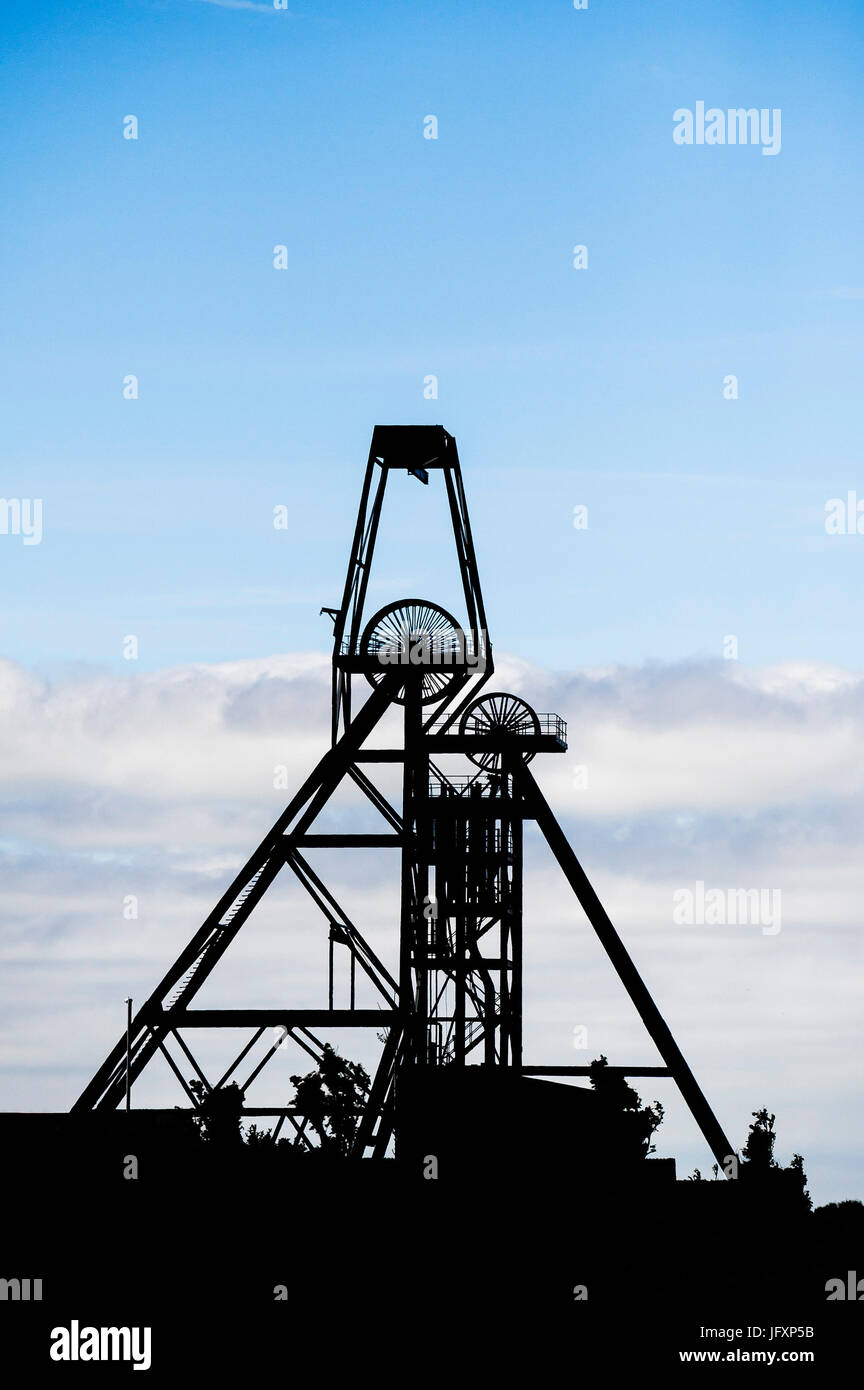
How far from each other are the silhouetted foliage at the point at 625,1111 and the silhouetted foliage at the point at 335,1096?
787 cm

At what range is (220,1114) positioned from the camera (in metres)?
66.1

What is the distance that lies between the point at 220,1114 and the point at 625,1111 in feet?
62.6

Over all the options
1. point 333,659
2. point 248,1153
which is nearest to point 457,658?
point 333,659

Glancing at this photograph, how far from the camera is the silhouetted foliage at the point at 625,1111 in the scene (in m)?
65.0

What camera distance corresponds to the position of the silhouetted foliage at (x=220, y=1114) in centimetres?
6575

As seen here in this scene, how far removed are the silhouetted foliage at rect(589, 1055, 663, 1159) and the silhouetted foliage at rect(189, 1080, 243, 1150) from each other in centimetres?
954

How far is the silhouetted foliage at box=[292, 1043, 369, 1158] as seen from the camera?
73.9 meters

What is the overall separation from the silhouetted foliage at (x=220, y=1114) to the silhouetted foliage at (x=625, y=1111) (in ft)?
31.3

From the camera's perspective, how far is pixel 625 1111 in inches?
3184

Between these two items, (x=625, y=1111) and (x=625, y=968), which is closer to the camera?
(x=625, y=968)

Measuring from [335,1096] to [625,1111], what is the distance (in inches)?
371

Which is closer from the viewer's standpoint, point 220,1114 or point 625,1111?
point 220,1114
